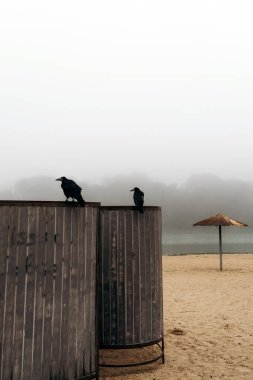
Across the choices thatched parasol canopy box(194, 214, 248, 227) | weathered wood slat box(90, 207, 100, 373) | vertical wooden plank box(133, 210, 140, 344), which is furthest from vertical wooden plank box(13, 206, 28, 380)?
thatched parasol canopy box(194, 214, 248, 227)

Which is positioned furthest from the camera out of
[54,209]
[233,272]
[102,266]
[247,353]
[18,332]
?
[233,272]

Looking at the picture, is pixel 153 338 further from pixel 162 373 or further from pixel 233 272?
pixel 233 272

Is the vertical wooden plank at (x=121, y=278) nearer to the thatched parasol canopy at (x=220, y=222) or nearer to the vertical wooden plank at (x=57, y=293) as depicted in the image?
the vertical wooden plank at (x=57, y=293)

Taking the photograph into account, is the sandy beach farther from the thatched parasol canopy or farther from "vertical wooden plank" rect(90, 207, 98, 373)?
the thatched parasol canopy

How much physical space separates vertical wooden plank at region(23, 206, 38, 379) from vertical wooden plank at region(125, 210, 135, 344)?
179cm

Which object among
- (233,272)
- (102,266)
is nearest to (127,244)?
(102,266)

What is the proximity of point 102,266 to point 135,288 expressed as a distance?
2.03 ft

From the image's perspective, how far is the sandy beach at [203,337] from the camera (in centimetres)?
619

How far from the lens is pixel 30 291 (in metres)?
4.66

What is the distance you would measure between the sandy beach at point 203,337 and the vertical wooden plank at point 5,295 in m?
2.01

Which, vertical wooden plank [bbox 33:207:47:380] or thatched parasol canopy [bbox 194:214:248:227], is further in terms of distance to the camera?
thatched parasol canopy [bbox 194:214:248:227]

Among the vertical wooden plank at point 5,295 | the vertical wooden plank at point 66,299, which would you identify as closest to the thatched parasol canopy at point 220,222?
the vertical wooden plank at point 66,299

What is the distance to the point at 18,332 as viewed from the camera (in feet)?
15.0

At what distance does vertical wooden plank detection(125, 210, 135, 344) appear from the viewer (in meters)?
6.04
